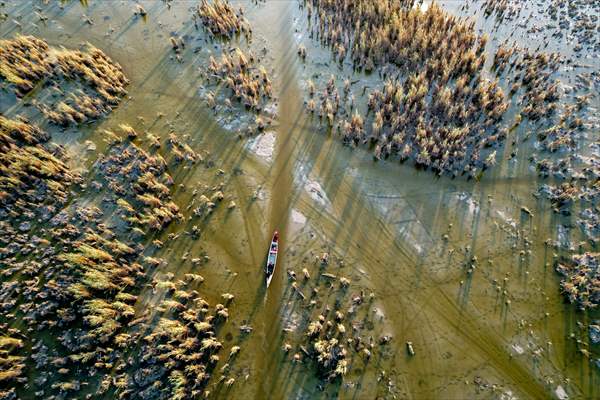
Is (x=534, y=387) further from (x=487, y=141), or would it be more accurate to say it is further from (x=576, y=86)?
(x=576, y=86)

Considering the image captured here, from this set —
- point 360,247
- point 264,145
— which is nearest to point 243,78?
point 264,145

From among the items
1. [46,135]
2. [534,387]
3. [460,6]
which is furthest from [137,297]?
[460,6]

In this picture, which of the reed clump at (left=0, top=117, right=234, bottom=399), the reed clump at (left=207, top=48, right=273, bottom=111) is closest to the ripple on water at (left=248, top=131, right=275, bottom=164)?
the reed clump at (left=207, top=48, right=273, bottom=111)

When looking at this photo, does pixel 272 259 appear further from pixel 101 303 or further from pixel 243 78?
pixel 243 78

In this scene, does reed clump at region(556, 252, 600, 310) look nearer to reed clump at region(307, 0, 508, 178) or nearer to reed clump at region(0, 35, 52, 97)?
reed clump at region(307, 0, 508, 178)

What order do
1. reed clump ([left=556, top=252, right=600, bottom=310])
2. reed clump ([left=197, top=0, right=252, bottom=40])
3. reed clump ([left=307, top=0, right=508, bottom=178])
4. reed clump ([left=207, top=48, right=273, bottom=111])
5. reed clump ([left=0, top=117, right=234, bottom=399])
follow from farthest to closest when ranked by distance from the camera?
1. reed clump ([left=197, top=0, right=252, bottom=40])
2. reed clump ([left=207, top=48, right=273, bottom=111])
3. reed clump ([left=307, top=0, right=508, bottom=178])
4. reed clump ([left=556, top=252, right=600, bottom=310])
5. reed clump ([left=0, top=117, right=234, bottom=399])

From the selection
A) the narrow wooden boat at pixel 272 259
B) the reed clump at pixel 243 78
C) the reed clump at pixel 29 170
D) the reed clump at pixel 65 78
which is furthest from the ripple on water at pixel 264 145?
the reed clump at pixel 29 170

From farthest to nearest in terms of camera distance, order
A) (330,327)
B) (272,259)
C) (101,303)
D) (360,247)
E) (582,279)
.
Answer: (360,247) → (272,259) → (582,279) → (330,327) → (101,303)
